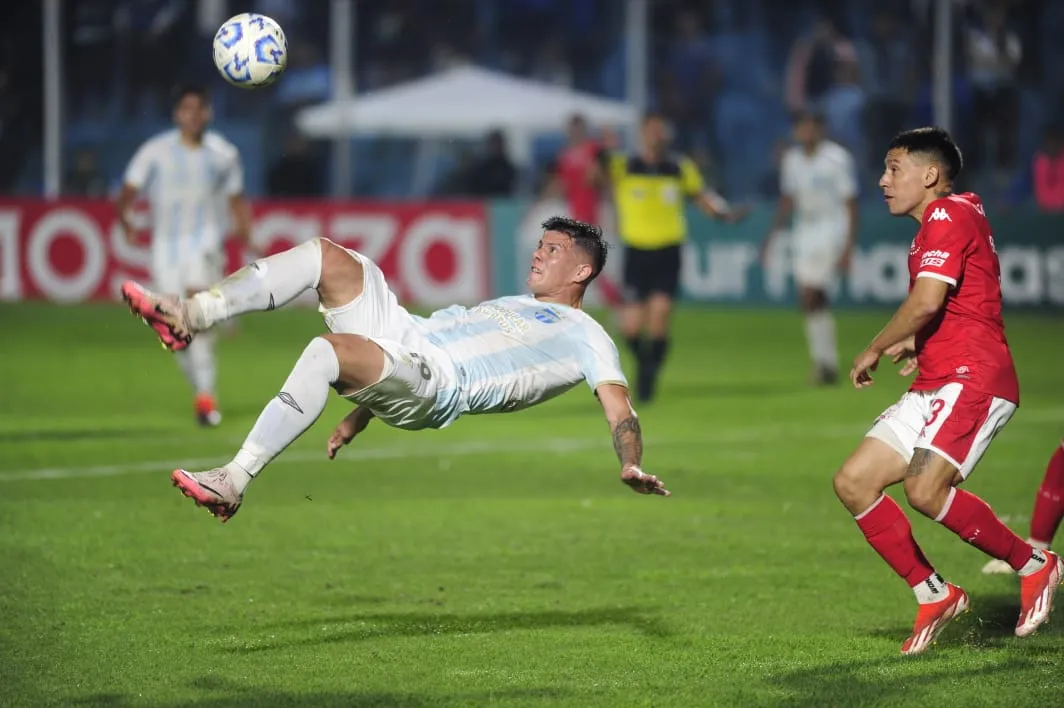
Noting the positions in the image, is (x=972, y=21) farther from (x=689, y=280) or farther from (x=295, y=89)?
(x=295, y=89)

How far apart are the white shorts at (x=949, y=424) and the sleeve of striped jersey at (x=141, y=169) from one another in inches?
342

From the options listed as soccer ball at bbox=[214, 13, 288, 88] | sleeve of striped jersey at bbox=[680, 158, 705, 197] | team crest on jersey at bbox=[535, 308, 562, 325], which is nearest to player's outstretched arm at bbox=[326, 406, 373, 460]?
team crest on jersey at bbox=[535, 308, 562, 325]

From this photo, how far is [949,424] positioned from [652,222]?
9524 millimetres

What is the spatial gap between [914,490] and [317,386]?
2207 millimetres

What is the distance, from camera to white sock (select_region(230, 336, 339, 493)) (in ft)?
21.3

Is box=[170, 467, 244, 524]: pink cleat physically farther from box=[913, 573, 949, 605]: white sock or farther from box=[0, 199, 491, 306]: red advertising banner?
box=[0, 199, 491, 306]: red advertising banner

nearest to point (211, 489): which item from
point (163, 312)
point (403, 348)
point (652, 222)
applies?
point (163, 312)

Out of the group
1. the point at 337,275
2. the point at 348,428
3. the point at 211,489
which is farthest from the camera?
the point at 348,428

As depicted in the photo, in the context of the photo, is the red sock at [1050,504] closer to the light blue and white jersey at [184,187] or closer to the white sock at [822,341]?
the light blue and white jersey at [184,187]

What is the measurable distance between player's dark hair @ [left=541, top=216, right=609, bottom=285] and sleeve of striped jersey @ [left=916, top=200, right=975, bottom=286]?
1.44 meters

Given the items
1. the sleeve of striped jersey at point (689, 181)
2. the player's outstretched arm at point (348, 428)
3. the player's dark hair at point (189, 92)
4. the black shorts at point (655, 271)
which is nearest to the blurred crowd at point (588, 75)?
the sleeve of striped jersey at point (689, 181)

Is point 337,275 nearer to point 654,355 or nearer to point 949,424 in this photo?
point 949,424

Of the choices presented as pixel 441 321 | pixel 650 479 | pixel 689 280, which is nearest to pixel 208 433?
pixel 441 321

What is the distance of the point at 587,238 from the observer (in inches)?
300
